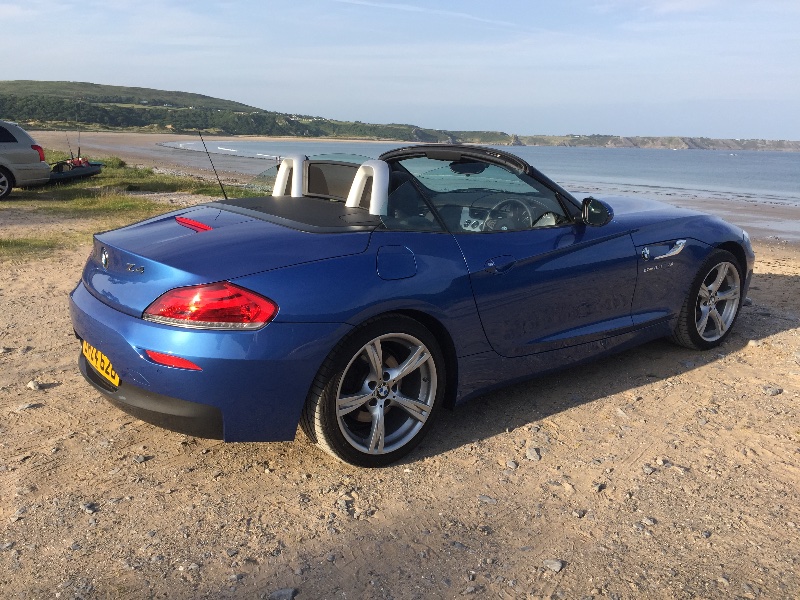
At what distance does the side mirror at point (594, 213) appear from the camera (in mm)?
4207

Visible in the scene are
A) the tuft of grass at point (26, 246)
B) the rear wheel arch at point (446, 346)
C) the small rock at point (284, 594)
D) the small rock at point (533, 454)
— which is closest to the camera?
the small rock at point (284, 594)

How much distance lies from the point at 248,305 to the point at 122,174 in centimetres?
1718

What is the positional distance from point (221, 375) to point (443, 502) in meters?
1.07

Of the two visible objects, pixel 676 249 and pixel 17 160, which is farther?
pixel 17 160

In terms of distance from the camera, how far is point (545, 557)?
274 centimetres

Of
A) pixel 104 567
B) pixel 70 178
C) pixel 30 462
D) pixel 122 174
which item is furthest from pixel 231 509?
pixel 122 174

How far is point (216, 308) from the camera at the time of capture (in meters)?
2.91

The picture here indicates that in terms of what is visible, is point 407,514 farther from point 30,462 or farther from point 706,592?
point 30,462

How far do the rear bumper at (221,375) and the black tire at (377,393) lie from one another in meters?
0.10

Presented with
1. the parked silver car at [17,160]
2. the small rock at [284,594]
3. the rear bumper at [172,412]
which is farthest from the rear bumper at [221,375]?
the parked silver car at [17,160]

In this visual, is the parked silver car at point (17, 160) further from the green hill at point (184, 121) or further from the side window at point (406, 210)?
the green hill at point (184, 121)

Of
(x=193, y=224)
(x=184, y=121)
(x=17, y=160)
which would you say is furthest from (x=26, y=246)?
(x=184, y=121)

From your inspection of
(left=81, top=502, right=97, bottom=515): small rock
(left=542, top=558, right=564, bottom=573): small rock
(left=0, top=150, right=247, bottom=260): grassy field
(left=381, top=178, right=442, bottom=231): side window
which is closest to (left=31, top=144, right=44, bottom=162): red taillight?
(left=0, top=150, right=247, bottom=260): grassy field

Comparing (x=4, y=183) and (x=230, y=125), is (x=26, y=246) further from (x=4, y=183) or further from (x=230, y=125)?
(x=230, y=125)
